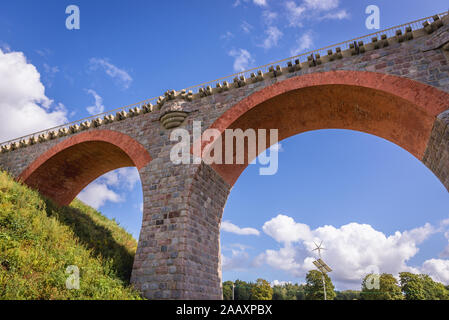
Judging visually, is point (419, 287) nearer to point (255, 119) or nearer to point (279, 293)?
point (279, 293)

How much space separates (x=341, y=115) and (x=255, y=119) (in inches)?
135

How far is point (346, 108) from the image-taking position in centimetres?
1112

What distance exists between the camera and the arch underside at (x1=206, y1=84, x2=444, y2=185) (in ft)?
31.4

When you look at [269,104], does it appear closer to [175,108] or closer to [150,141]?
[175,108]

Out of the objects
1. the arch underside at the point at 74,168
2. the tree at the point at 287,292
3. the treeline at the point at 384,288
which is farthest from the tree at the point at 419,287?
the arch underside at the point at 74,168

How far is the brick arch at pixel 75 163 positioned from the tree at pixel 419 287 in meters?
46.5

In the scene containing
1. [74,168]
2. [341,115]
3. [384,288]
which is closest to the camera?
[341,115]

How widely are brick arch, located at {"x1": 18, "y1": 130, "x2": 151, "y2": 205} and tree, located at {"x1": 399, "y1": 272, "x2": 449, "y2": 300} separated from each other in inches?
1829

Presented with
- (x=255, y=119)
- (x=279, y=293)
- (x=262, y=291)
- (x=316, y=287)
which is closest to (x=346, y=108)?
(x=255, y=119)

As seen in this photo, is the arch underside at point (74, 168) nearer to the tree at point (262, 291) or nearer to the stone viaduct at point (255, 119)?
the stone viaduct at point (255, 119)

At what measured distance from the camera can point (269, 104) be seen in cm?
1131
